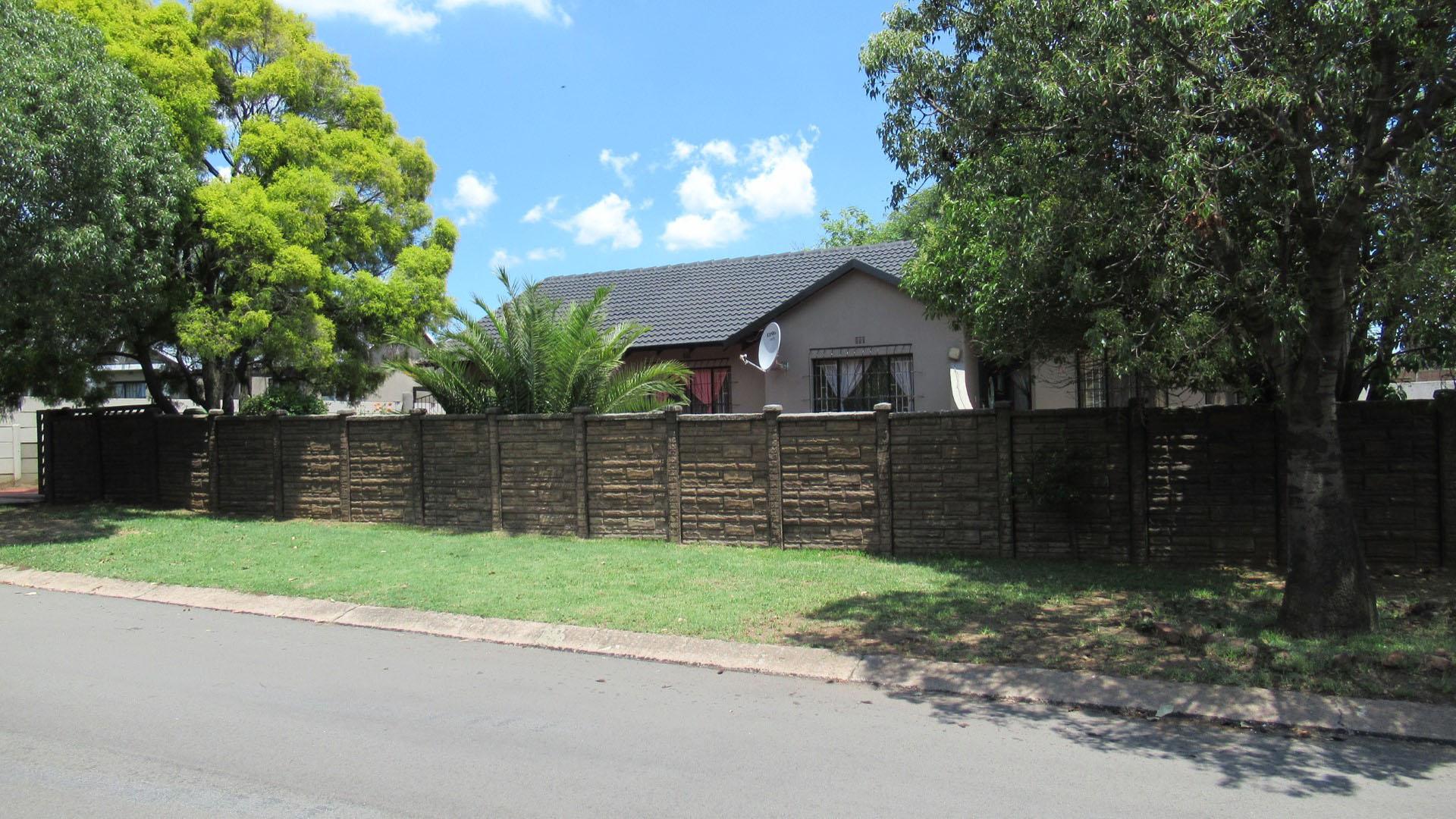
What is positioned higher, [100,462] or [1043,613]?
[100,462]

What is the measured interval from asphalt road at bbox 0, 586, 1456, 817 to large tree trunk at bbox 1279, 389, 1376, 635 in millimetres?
2129

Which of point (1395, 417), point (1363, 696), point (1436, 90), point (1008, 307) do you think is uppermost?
point (1436, 90)

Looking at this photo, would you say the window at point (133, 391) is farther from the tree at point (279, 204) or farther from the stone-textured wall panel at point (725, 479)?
the stone-textured wall panel at point (725, 479)

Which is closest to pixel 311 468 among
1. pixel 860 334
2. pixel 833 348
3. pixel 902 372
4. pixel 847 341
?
pixel 833 348

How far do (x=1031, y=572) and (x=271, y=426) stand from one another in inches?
529

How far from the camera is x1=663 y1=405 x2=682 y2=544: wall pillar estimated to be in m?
13.9

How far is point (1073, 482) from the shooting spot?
11531 mm

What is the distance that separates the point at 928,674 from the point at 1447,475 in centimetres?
690

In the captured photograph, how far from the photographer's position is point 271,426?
17.6m

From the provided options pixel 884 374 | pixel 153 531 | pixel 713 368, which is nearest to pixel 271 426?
pixel 153 531

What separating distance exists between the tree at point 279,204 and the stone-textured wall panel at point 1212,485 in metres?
12.9

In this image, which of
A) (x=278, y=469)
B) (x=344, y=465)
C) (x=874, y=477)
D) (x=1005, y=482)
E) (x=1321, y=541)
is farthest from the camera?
(x=278, y=469)

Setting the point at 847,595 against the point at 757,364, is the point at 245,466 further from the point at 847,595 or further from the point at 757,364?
the point at 847,595

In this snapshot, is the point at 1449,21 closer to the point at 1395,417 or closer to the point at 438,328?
the point at 1395,417
